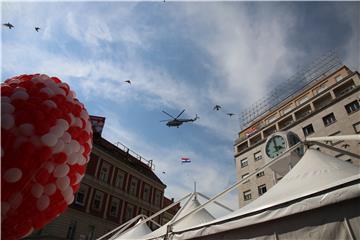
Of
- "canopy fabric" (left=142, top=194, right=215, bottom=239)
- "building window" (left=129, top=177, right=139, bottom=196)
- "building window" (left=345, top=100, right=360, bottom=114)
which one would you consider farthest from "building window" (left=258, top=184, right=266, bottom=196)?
"canopy fabric" (left=142, top=194, right=215, bottom=239)

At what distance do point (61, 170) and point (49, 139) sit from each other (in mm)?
271

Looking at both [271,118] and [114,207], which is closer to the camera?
[114,207]

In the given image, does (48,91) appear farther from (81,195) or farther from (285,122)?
(285,122)

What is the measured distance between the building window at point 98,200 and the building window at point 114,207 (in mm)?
1411

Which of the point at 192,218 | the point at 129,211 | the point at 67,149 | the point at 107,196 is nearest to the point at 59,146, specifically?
the point at 67,149

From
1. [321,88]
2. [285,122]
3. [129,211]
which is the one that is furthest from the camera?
[285,122]

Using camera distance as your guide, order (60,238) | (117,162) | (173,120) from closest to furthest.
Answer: (60,238) < (117,162) < (173,120)

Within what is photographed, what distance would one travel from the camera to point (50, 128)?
1931 millimetres

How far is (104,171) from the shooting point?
27422 millimetres

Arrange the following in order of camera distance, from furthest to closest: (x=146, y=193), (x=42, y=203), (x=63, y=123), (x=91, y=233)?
1. (x=146, y=193)
2. (x=91, y=233)
3. (x=63, y=123)
4. (x=42, y=203)

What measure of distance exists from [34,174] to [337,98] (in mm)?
34078

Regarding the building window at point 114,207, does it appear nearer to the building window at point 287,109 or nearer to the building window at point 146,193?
the building window at point 146,193

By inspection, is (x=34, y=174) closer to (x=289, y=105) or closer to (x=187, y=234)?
(x=187, y=234)

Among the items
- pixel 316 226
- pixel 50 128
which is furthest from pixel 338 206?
pixel 50 128
